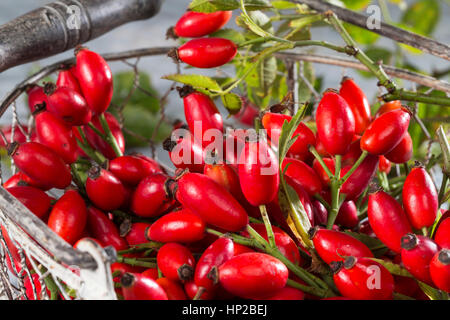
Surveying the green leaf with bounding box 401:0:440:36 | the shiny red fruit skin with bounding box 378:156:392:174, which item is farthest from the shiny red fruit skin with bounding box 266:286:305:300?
the green leaf with bounding box 401:0:440:36

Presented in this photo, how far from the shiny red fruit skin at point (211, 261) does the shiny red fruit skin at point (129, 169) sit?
0.47 feet

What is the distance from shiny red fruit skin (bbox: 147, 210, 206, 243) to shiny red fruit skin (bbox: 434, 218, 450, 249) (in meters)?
0.16

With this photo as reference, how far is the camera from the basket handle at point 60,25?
53 cm

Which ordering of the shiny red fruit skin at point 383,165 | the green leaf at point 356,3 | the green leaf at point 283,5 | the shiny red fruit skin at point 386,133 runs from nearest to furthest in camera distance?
the shiny red fruit skin at point 386,133 < the shiny red fruit skin at point 383,165 < the green leaf at point 283,5 < the green leaf at point 356,3

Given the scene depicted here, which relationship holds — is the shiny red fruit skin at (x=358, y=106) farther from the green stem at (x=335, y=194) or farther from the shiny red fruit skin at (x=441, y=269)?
the shiny red fruit skin at (x=441, y=269)

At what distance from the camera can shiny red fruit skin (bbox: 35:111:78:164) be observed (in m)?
0.50

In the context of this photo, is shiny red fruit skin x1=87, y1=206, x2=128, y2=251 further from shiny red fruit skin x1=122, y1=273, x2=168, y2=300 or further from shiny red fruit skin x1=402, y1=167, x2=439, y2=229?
shiny red fruit skin x1=402, y1=167, x2=439, y2=229

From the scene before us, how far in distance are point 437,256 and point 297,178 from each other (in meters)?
0.14

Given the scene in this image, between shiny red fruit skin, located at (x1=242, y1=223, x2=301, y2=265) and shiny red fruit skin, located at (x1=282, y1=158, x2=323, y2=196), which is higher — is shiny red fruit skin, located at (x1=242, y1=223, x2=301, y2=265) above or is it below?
below

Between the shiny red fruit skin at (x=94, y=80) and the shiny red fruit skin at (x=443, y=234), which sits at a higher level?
the shiny red fruit skin at (x=94, y=80)

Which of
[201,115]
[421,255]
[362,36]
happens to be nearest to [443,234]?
[421,255]

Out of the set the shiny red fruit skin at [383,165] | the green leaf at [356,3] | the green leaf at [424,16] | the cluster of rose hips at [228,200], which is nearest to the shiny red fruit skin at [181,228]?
the cluster of rose hips at [228,200]

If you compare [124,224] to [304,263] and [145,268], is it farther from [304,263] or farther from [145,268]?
[304,263]
